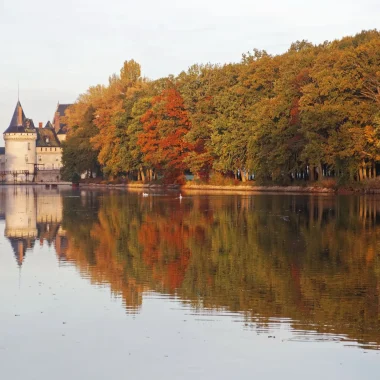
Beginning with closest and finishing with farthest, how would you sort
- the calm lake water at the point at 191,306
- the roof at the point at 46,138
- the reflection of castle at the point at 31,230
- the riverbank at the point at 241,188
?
the calm lake water at the point at 191,306
the reflection of castle at the point at 31,230
the riverbank at the point at 241,188
the roof at the point at 46,138

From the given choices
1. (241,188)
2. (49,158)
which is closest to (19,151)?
(49,158)

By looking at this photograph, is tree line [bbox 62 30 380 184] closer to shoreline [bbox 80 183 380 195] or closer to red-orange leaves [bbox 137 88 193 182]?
red-orange leaves [bbox 137 88 193 182]

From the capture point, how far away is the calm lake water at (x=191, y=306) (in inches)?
379

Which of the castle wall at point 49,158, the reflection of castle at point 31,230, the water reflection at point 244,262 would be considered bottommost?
the reflection of castle at point 31,230

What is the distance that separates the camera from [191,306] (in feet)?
42.6

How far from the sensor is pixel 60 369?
30.9ft

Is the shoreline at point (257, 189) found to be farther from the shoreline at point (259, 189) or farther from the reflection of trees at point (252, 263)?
the reflection of trees at point (252, 263)

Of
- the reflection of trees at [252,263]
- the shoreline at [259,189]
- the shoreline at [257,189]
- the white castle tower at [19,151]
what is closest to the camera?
the reflection of trees at [252,263]

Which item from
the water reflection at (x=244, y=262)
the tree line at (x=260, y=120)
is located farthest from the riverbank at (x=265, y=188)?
the water reflection at (x=244, y=262)

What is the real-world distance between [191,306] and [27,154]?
156 meters

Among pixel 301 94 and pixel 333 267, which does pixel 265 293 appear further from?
pixel 301 94

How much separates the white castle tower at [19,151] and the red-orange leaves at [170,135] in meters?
80.6

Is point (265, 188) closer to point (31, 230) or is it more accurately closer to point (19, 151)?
point (31, 230)

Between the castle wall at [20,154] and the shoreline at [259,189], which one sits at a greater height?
the castle wall at [20,154]
